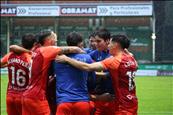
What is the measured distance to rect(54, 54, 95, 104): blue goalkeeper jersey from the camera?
6848 mm

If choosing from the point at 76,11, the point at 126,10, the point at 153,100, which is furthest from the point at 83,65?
the point at 76,11

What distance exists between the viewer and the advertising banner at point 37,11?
4222 centimetres

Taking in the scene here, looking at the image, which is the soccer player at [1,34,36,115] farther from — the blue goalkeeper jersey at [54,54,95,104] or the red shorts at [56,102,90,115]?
the red shorts at [56,102,90,115]

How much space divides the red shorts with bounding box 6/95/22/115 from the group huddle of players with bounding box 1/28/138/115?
1103 mm

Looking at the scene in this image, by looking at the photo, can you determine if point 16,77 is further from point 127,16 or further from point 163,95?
point 127,16

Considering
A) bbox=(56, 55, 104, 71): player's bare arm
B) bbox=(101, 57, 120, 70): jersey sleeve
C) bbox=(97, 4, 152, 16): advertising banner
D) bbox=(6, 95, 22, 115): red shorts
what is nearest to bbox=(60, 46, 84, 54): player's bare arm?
bbox=(56, 55, 104, 71): player's bare arm

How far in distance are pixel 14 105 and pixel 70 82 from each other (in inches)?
84.3

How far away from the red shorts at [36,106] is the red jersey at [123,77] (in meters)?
1.07

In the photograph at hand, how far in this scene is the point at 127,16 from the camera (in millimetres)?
41969

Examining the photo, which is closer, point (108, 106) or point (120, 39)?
point (120, 39)

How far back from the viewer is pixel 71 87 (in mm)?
6859

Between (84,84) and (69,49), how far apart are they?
56 cm

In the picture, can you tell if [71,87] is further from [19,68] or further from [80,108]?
[19,68]

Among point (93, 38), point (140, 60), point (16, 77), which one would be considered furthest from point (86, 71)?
point (140, 60)
